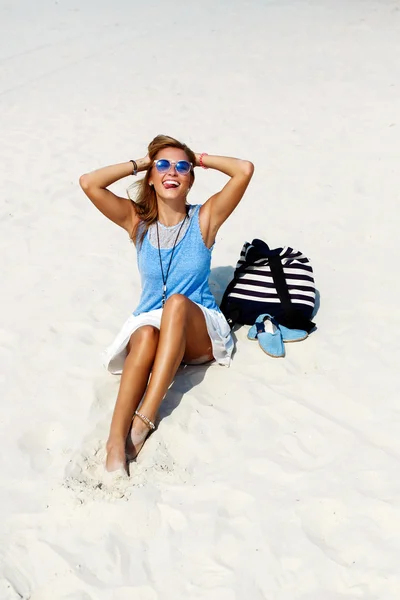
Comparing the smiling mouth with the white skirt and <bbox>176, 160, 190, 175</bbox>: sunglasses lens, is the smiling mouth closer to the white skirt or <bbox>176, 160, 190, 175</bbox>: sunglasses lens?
<bbox>176, 160, 190, 175</bbox>: sunglasses lens

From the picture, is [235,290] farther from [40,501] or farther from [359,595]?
[359,595]

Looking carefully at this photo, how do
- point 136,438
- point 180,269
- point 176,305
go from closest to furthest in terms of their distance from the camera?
1. point 136,438
2. point 176,305
3. point 180,269

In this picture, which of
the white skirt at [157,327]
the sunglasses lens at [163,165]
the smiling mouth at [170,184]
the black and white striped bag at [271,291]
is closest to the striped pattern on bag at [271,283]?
the black and white striped bag at [271,291]

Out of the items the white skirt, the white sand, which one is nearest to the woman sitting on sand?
the white skirt

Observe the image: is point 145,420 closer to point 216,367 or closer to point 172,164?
point 216,367

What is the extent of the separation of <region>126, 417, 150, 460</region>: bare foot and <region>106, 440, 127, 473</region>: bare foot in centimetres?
11

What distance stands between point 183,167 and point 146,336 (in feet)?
3.44

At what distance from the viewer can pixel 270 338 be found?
4527 millimetres

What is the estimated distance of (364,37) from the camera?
1068cm

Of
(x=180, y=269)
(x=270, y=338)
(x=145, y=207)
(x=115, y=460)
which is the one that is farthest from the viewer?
(x=270, y=338)

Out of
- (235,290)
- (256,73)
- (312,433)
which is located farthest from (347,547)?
(256,73)

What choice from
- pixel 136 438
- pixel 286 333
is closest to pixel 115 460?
pixel 136 438

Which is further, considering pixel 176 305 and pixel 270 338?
pixel 270 338

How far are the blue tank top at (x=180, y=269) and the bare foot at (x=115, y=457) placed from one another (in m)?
0.98
